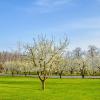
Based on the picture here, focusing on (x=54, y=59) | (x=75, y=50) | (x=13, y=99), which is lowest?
(x=13, y=99)

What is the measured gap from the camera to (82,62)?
116m

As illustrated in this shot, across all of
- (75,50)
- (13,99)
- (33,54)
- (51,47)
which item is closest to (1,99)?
(13,99)

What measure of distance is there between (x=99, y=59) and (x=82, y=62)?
690 centimetres

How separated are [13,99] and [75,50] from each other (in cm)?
13484

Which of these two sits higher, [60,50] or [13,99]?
[60,50]

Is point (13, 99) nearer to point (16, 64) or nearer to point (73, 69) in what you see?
point (73, 69)

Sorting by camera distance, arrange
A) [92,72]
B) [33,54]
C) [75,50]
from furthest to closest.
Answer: [75,50]
[92,72]
[33,54]

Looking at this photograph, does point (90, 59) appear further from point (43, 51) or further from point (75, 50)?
point (43, 51)

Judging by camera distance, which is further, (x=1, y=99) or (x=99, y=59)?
(x=99, y=59)

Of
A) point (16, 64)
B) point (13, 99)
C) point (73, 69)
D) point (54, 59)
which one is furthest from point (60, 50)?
point (16, 64)

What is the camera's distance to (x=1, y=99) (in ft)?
90.7

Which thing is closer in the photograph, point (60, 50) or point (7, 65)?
point (60, 50)

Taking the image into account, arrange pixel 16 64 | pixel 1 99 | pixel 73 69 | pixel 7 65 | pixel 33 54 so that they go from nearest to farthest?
pixel 1 99, pixel 33 54, pixel 73 69, pixel 16 64, pixel 7 65

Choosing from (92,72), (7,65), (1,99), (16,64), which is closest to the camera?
(1,99)
